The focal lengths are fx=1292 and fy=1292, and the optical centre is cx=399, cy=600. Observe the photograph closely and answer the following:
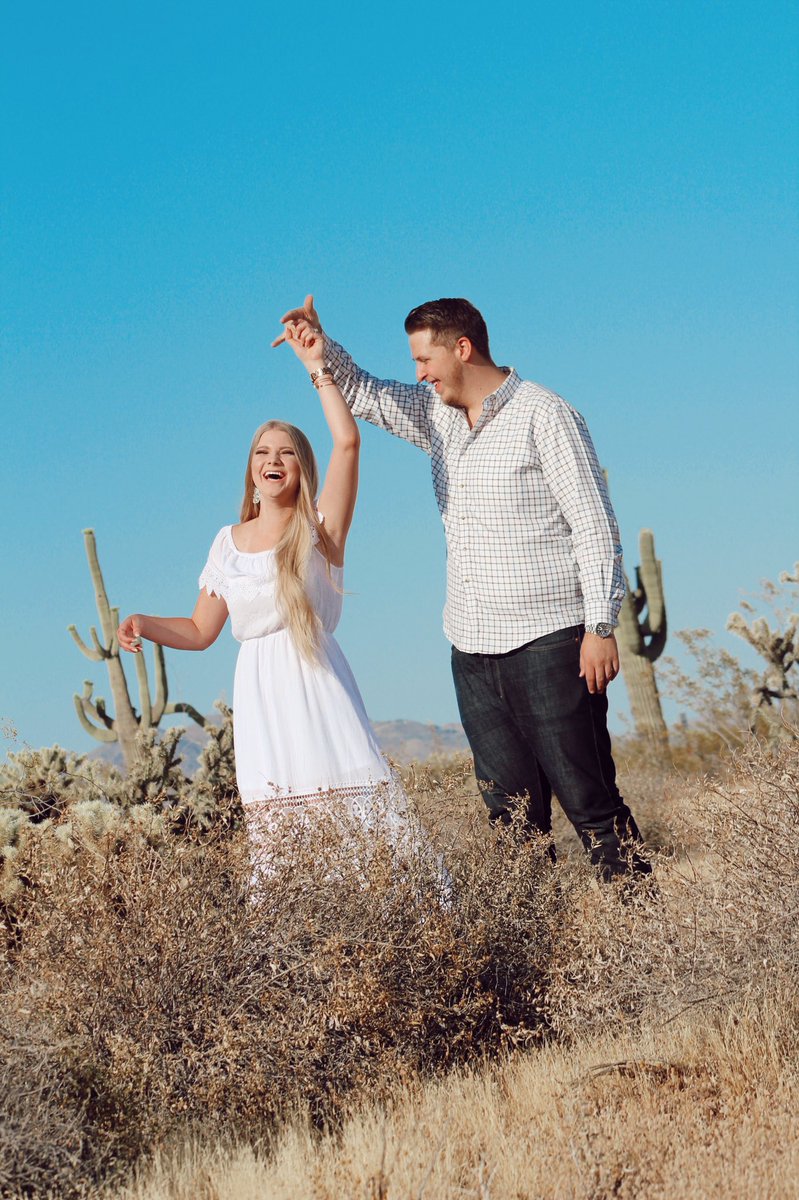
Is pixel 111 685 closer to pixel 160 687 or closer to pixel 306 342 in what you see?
pixel 160 687

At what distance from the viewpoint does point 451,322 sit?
4891 mm

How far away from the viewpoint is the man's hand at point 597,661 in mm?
4543

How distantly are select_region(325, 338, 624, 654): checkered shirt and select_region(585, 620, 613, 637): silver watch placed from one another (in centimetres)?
2

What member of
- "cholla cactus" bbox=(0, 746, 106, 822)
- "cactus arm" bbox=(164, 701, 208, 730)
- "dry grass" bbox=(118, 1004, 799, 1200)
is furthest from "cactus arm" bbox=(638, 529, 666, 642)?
"dry grass" bbox=(118, 1004, 799, 1200)

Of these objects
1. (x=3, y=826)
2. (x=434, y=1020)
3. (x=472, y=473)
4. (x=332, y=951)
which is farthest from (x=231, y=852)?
(x=3, y=826)

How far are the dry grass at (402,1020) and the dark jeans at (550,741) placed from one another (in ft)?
1.54

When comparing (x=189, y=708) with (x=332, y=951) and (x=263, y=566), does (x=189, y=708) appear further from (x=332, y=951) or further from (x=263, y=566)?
(x=332, y=951)

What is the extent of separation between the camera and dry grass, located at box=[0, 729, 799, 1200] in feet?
9.60

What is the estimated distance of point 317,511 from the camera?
485cm

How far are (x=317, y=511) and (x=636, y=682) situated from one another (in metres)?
10.8

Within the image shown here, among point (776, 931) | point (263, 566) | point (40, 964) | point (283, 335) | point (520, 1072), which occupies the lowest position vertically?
point (520, 1072)

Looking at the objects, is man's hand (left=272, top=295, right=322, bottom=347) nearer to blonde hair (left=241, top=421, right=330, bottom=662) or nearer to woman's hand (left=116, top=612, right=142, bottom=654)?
blonde hair (left=241, top=421, right=330, bottom=662)

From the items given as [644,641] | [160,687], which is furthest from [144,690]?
[644,641]

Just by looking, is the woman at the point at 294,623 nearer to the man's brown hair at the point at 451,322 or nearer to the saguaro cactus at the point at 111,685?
the man's brown hair at the point at 451,322
